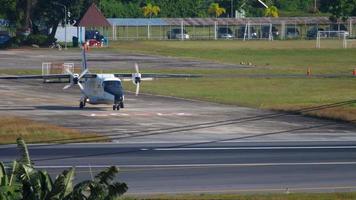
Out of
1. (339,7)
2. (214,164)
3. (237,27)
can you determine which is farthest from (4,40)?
(214,164)

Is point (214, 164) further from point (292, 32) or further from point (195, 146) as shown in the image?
point (292, 32)

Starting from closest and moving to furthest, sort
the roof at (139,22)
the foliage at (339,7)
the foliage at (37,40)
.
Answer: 1. the foliage at (37,40)
2. the foliage at (339,7)
3. the roof at (139,22)

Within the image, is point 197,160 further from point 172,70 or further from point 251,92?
point 172,70

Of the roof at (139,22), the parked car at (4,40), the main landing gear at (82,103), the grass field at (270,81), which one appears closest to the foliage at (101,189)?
the grass field at (270,81)

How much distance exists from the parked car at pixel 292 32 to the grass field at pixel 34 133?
396 feet

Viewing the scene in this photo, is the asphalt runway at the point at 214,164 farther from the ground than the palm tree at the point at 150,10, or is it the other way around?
the palm tree at the point at 150,10

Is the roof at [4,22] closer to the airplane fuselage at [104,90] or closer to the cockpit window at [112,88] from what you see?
the airplane fuselage at [104,90]

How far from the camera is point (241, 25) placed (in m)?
164

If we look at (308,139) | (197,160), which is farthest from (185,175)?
(308,139)

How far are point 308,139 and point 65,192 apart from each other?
28.7m

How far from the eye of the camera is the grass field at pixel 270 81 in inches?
2422

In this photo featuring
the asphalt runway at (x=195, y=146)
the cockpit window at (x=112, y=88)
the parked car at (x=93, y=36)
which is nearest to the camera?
the asphalt runway at (x=195, y=146)

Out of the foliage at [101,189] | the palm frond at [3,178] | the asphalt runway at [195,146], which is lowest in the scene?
the asphalt runway at [195,146]

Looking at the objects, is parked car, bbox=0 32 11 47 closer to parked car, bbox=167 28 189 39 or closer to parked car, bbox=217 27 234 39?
parked car, bbox=167 28 189 39
